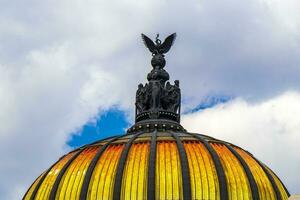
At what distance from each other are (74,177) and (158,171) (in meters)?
4.97

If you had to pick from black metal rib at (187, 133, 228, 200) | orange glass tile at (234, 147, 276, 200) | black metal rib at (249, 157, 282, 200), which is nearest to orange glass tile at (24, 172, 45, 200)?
black metal rib at (187, 133, 228, 200)

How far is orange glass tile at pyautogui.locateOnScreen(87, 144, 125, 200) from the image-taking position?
42094 millimetres

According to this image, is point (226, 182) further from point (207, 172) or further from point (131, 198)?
point (131, 198)

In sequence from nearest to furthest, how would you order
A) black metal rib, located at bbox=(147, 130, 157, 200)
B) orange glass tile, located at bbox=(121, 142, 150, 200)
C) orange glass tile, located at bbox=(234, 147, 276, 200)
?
black metal rib, located at bbox=(147, 130, 157, 200), orange glass tile, located at bbox=(121, 142, 150, 200), orange glass tile, located at bbox=(234, 147, 276, 200)

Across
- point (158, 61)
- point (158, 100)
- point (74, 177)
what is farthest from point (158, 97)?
point (74, 177)

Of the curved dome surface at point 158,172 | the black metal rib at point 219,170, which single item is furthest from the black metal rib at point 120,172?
the black metal rib at point 219,170

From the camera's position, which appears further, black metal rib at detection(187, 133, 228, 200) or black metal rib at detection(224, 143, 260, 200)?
black metal rib at detection(224, 143, 260, 200)

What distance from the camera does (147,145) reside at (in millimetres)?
44938

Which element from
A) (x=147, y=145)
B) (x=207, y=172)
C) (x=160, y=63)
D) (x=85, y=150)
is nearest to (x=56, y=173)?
(x=85, y=150)

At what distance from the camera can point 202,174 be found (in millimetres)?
42406

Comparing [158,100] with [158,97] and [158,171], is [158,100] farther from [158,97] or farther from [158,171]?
[158,171]

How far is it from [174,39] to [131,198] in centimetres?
1572

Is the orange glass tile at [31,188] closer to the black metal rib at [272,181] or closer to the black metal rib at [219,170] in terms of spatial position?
the black metal rib at [219,170]

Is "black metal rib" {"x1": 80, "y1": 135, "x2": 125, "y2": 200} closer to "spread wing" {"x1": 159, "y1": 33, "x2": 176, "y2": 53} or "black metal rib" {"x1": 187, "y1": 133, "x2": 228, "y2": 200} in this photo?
"black metal rib" {"x1": 187, "y1": 133, "x2": 228, "y2": 200}
